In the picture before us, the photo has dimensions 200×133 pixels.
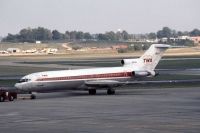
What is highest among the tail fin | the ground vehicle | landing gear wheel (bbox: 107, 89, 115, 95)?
the tail fin

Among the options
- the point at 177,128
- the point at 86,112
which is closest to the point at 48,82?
the point at 86,112

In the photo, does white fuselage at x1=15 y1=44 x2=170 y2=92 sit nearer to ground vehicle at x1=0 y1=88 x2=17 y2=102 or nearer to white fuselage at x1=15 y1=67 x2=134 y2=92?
white fuselage at x1=15 y1=67 x2=134 y2=92

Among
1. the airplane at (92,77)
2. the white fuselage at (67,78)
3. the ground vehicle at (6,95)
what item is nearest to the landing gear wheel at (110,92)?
the airplane at (92,77)

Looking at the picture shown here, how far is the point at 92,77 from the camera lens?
60344mm

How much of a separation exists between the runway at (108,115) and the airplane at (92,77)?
344cm

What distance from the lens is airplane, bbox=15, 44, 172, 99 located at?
189ft

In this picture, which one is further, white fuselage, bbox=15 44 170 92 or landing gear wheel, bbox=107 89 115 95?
landing gear wheel, bbox=107 89 115 95

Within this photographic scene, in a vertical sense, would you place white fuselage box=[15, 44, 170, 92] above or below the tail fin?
below

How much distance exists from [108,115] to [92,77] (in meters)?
21.1

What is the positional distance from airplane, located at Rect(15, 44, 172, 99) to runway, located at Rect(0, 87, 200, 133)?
135 inches

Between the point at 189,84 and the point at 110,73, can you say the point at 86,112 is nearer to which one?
the point at 110,73

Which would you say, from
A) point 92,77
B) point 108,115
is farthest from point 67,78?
A: point 108,115

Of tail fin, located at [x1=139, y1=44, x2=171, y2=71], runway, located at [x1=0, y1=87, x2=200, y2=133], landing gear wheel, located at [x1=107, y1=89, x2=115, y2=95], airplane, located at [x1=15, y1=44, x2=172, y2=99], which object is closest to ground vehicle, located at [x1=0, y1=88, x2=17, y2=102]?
runway, located at [x1=0, y1=87, x2=200, y2=133]

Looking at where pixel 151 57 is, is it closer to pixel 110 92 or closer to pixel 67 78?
pixel 110 92
